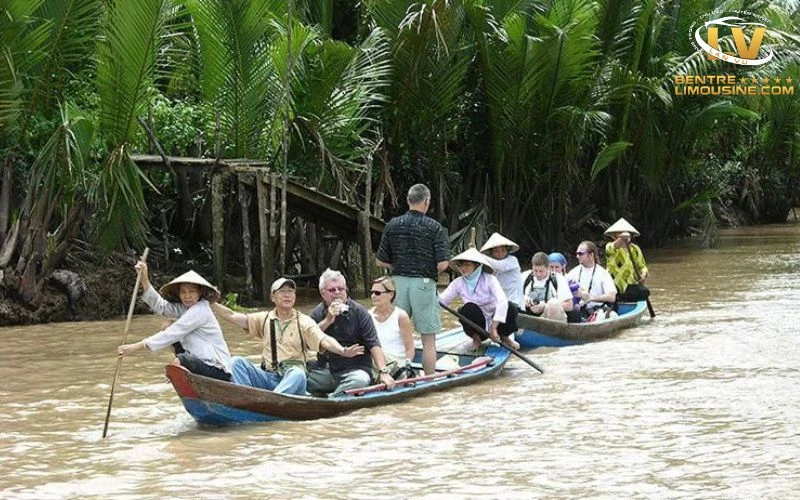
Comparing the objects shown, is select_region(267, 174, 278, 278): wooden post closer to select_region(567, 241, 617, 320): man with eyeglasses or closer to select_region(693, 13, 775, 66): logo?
select_region(567, 241, 617, 320): man with eyeglasses

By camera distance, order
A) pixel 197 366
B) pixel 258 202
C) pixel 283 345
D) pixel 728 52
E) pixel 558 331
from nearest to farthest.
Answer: pixel 197 366, pixel 283 345, pixel 558 331, pixel 258 202, pixel 728 52

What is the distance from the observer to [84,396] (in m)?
10.3

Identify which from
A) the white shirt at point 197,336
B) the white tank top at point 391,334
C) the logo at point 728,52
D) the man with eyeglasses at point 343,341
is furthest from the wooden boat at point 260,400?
the logo at point 728,52

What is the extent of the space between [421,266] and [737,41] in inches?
643

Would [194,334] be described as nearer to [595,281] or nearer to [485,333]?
[485,333]

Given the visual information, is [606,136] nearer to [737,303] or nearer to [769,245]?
[769,245]

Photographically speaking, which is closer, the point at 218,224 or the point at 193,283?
the point at 193,283

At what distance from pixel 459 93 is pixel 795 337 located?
9579mm

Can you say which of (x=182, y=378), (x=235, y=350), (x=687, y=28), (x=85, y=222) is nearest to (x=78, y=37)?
(x=85, y=222)

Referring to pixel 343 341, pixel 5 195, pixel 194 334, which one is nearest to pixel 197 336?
pixel 194 334

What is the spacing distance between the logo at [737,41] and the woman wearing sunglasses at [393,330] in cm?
1599

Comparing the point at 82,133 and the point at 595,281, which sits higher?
the point at 82,133

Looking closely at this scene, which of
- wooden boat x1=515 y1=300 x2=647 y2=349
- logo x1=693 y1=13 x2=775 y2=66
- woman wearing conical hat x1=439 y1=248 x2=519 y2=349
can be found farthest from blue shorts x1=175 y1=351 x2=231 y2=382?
logo x1=693 y1=13 x2=775 y2=66

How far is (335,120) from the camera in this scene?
690 inches
